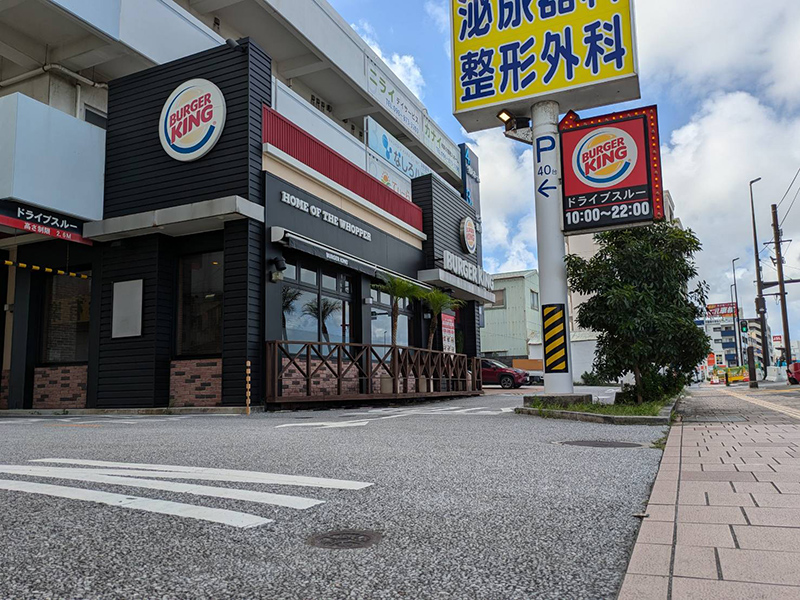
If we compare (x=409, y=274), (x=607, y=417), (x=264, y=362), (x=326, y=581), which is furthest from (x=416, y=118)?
(x=326, y=581)

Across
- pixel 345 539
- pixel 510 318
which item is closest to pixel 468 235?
pixel 345 539

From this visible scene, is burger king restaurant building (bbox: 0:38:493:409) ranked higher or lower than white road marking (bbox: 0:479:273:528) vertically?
higher

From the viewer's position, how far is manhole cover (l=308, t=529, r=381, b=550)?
2828mm

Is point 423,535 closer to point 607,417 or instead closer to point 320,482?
point 320,482

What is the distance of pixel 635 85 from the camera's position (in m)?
11.7

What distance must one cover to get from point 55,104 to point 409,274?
33.5 feet

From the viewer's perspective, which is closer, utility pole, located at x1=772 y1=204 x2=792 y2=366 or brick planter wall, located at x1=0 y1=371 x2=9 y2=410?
brick planter wall, located at x1=0 y1=371 x2=9 y2=410

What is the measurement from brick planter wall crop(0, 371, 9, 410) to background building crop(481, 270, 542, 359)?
36.7 meters

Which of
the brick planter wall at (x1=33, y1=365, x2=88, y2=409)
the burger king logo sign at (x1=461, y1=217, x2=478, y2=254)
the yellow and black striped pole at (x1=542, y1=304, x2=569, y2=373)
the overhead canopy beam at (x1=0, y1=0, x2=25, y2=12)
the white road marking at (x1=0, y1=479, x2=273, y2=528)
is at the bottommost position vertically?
the white road marking at (x1=0, y1=479, x2=273, y2=528)

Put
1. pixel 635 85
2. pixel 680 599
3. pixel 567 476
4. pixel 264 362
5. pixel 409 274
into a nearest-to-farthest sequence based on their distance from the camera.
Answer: pixel 680 599 → pixel 567 476 → pixel 635 85 → pixel 264 362 → pixel 409 274

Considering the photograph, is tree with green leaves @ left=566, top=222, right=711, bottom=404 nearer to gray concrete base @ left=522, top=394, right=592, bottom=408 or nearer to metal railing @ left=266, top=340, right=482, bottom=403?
gray concrete base @ left=522, top=394, right=592, bottom=408

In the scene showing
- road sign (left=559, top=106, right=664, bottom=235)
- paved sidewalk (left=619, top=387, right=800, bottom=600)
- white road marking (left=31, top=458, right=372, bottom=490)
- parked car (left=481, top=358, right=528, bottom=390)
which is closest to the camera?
paved sidewalk (left=619, top=387, right=800, bottom=600)

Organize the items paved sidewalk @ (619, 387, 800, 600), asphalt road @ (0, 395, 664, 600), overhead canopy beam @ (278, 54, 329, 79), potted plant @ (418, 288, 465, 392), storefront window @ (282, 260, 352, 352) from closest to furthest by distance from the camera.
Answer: paved sidewalk @ (619, 387, 800, 600) < asphalt road @ (0, 395, 664, 600) < storefront window @ (282, 260, 352, 352) < potted plant @ (418, 288, 465, 392) < overhead canopy beam @ (278, 54, 329, 79)

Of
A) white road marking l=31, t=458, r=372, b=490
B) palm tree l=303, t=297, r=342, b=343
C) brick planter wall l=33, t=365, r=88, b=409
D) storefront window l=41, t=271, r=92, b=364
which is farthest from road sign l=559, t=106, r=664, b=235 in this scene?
brick planter wall l=33, t=365, r=88, b=409
